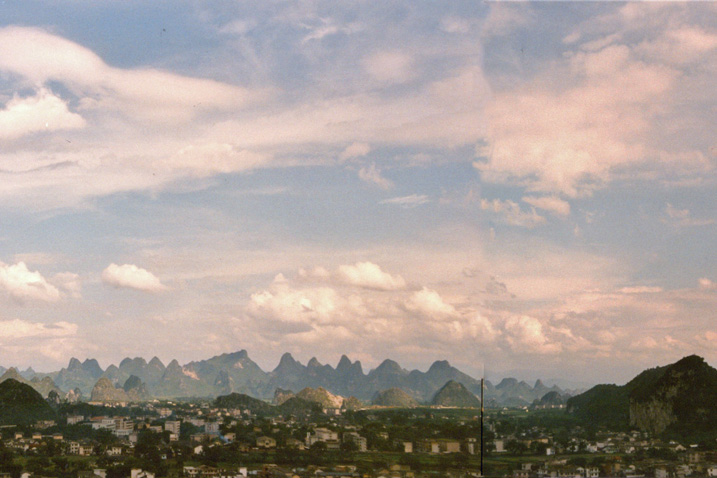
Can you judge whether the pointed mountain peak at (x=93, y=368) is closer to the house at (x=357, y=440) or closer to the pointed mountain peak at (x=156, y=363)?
the pointed mountain peak at (x=156, y=363)

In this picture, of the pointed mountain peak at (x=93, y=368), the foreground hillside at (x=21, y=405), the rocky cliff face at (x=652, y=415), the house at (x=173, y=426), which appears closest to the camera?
the rocky cliff face at (x=652, y=415)

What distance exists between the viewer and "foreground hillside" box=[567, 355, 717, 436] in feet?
37.1

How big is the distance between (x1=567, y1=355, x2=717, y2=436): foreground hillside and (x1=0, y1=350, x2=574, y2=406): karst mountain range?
6453 millimetres

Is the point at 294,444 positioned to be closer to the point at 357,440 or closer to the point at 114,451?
the point at 357,440

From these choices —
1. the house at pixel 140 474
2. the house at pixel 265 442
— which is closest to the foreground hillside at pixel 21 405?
the house at pixel 140 474

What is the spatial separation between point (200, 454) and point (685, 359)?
799 cm

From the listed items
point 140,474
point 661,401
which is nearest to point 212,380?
point 140,474

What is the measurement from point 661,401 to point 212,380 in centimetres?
1864

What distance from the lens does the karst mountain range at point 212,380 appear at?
67.5ft

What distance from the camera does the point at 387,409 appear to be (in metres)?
16.4

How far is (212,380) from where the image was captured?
26.9m

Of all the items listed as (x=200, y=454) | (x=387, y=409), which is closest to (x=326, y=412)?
(x=387, y=409)

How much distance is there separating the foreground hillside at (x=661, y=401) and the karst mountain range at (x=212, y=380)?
6453 mm

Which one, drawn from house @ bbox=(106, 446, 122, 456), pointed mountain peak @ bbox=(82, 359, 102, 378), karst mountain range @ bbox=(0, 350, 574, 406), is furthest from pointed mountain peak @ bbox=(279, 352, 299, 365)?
house @ bbox=(106, 446, 122, 456)
